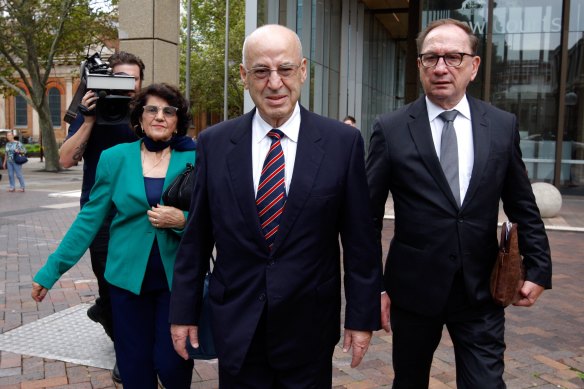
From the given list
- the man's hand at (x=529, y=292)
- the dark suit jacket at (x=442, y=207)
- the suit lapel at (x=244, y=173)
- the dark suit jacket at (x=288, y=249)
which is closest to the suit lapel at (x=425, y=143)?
the dark suit jacket at (x=442, y=207)

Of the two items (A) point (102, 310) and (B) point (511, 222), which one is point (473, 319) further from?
(A) point (102, 310)

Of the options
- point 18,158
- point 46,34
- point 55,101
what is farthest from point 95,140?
point 55,101

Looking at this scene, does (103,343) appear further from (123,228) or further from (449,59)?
(449,59)

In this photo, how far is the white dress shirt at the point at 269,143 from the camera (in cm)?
229

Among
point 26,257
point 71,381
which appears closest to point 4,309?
point 71,381

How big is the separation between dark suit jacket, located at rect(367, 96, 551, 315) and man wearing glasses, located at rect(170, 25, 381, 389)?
346 millimetres

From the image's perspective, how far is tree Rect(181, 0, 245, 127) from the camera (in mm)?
36250

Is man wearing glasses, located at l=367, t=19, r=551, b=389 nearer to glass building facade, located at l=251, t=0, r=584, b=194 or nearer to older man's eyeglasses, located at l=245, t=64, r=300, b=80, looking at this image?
older man's eyeglasses, located at l=245, t=64, r=300, b=80

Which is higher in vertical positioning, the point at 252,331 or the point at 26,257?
the point at 252,331

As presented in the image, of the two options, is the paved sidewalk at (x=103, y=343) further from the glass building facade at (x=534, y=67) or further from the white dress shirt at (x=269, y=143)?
the glass building facade at (x=534, y=67)

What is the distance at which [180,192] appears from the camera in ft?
9.45

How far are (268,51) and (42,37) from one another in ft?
86.6

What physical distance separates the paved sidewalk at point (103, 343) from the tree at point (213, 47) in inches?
1174

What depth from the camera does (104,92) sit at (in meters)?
3.39
